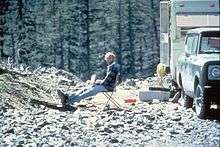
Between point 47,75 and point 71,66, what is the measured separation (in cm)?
335

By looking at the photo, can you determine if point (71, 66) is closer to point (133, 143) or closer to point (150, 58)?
point (150, 58)

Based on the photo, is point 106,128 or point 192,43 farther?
point 192,43

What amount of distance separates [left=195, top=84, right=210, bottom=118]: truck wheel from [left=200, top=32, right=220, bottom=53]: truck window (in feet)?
1.98

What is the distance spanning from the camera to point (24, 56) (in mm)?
22719

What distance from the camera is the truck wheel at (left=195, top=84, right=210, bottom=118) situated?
32.1 feet

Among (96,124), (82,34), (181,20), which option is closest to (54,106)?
(96,124)

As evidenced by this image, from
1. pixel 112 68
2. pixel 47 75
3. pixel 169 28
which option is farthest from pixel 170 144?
pixel 47 75

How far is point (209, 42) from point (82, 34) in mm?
12759

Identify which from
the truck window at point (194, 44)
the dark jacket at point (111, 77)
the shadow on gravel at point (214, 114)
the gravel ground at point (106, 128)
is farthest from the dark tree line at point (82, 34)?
the shadow on gravel at point (214, 114)

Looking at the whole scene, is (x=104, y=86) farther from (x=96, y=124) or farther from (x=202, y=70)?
(x=202, y=70)

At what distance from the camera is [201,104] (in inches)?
391

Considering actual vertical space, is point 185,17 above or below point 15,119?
above

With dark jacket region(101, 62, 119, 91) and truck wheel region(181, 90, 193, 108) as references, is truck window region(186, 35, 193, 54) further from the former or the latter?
dark jacket region(101, 62, 119, 91)

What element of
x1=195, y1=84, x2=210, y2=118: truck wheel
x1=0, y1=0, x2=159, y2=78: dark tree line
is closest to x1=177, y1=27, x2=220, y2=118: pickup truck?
x1=195, y1=84, x2=210, y2=118: truck wheel
